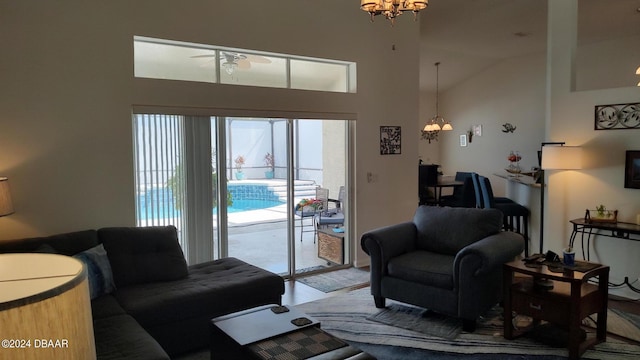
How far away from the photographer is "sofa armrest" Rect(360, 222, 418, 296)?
4.05 meters

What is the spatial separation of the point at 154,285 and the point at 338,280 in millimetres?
2244

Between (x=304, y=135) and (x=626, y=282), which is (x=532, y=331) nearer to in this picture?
(x=626, y=282)

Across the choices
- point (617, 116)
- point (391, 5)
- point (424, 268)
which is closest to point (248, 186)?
point (424, 268)

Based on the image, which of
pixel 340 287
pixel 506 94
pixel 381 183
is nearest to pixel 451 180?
pixel 506 94

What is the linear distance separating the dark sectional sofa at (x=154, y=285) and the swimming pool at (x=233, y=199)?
0.53 metres

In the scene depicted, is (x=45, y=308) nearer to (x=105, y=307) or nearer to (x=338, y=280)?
(x=105, y=307)

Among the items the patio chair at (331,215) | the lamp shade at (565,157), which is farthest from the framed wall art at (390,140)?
the lamp shade at (565,157)

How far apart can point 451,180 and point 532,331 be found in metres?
5.88

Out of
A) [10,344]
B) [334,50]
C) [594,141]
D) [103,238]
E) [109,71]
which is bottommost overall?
[103,238]

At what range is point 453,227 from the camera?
4172 mm

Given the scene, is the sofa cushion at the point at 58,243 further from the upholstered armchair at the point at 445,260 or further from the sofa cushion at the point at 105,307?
the upholstered armchair at the point at 445,260

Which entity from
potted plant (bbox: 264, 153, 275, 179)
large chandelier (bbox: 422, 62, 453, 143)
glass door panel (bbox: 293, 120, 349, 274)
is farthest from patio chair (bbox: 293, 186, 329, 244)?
large chandelier (bbox: 422, 62, 453, 143)

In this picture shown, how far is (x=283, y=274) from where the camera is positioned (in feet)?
16.9

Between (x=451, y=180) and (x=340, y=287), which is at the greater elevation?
(x=451, y=180)
